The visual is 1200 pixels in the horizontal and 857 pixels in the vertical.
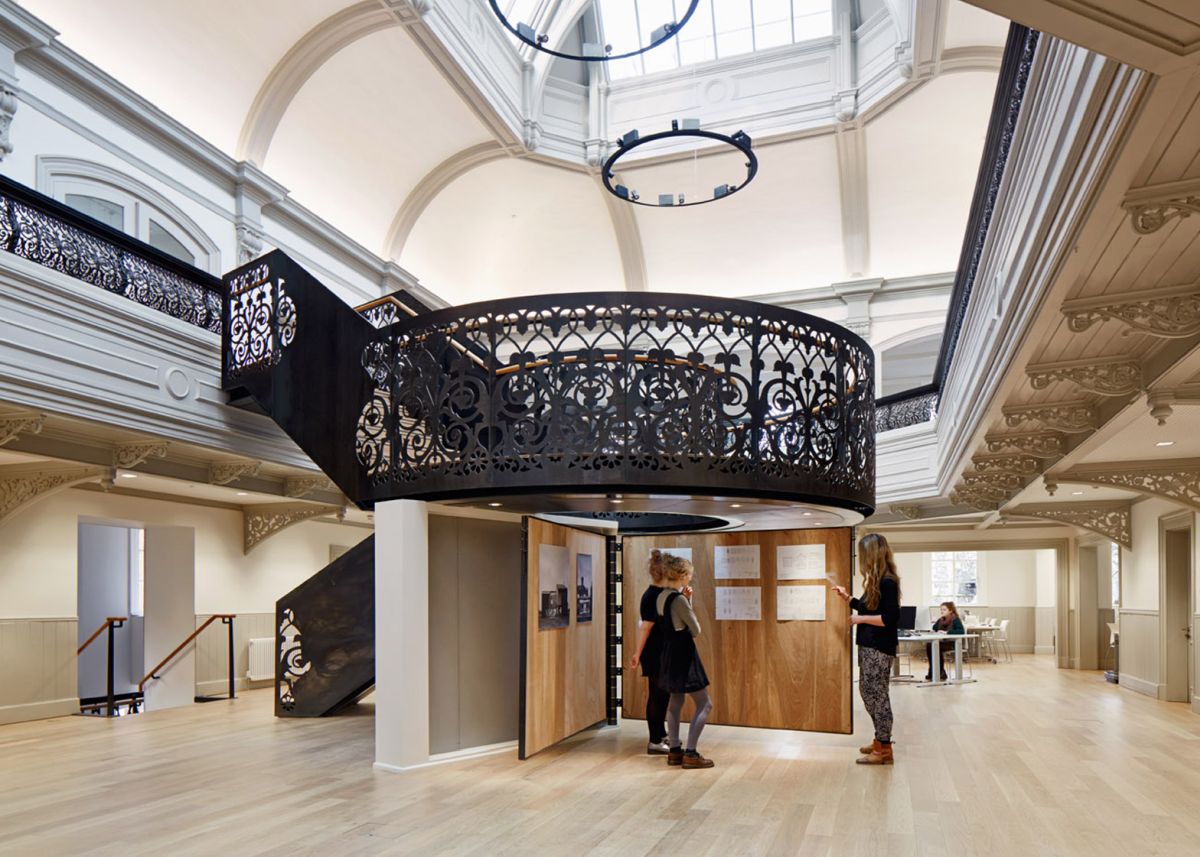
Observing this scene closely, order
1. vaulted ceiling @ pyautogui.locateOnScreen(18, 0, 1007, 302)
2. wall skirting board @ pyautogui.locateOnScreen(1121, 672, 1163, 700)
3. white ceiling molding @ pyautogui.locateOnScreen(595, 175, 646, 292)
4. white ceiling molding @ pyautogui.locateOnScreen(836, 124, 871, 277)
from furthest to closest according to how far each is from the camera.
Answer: white ceiling molding @ pyautogui.locateOnScreen(595, 175, 646, 292) < white ceiling molding @ pyautogui.locateOnScreen(836, 124, 871, 277) < wall skirting board @ pyautogui.locateOnScreen(1121, 672, 1163, 700) < vaulted ceiling @ pyautogui.locateOnScreen(18, 0, 1007, 302)

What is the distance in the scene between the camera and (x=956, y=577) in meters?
23.4

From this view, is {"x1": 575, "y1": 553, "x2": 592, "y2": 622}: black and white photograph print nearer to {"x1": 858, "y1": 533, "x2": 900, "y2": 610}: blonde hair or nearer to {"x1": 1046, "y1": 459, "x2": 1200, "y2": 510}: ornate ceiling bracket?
{"x1": 858, "y1": 533, "x2": 900, "y2": 610}: blonde hair

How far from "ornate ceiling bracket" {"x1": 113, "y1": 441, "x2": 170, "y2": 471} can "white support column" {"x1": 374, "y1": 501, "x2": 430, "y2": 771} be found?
3.27 metres

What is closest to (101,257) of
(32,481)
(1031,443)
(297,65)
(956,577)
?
(32,481)

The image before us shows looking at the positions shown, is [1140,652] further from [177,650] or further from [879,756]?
[177,650]

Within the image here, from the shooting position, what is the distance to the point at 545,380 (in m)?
6.84

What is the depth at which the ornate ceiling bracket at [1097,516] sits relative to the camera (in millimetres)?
13922

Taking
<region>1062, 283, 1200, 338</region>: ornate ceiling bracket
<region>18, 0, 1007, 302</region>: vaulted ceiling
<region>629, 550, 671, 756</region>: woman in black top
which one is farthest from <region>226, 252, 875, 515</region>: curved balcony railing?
<region>18, 0, 1007, 302</region>: vaulted ceiling

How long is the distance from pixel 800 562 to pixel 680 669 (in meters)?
2.01

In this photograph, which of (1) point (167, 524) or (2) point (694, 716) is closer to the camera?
(2) point (694, 716)

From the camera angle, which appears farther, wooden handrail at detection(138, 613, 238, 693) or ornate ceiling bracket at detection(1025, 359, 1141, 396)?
wooden handrail at detection(138, 613, 238, 693)

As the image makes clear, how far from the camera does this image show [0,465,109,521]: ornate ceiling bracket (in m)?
9.37

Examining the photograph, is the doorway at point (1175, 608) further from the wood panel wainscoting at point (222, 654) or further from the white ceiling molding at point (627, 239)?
the wood panel wainscoting at point (222, 654)

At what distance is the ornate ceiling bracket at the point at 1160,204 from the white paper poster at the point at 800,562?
17.0 ft
